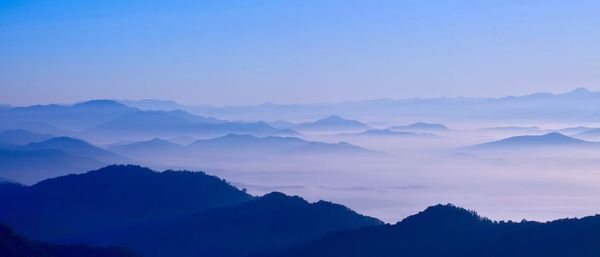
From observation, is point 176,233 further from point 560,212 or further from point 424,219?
point 560,212

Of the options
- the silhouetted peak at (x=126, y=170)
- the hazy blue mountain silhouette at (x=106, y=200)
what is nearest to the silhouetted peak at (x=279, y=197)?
the hazy blue mountain silhouette at (x=106, y=200)

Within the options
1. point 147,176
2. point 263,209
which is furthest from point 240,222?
point 147,176

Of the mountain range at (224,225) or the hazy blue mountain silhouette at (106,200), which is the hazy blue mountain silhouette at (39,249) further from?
the hazy blue mountain silhouette at (106,200)

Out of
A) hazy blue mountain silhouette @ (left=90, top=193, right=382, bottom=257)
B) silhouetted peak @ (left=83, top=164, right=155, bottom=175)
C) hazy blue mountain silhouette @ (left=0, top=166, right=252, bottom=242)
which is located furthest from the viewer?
silhouetted peak @ (left=83, top=164, right=155, bottom=175)

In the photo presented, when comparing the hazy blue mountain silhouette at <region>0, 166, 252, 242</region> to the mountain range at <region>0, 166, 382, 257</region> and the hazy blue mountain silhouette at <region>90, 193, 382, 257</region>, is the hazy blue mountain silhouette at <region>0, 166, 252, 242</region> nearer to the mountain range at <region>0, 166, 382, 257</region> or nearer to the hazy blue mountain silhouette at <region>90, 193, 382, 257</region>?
the mountain range at <region>0, 166, 382, 257</region>

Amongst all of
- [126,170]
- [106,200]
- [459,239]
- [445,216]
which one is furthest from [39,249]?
[126,170]

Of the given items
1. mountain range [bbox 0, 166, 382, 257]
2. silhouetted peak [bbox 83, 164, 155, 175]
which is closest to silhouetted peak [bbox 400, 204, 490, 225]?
mountain range [bbox 0, 166, 382, 257]
